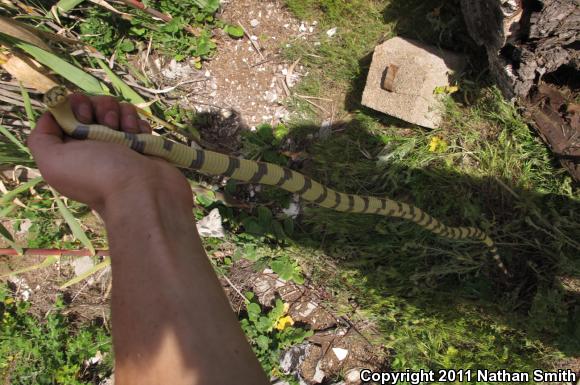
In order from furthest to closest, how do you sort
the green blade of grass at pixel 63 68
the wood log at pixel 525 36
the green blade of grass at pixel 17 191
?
the green blade of grass at pixel 17 191 < the green blade of grass at pixel 63 68 < the wood log at pixel 525 36

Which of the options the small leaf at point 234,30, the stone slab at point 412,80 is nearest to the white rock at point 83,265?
the small leaf at point 234,30

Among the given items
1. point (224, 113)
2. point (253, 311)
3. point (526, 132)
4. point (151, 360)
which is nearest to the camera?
point (151, 360)

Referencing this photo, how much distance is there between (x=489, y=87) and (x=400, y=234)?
3.42 feet

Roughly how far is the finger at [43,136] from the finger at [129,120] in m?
0.25

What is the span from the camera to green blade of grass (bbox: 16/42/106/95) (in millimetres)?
2303

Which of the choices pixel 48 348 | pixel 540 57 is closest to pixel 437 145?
pixel 540 57

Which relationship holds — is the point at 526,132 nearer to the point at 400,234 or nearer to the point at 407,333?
the point at 400,234

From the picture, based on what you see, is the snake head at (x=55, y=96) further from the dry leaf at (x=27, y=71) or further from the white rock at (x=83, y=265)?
the white rock at (x=83, y=265)

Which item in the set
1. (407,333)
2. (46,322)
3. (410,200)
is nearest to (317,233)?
(410,200)

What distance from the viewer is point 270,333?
288cm

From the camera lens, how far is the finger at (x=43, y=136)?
160 centimetres

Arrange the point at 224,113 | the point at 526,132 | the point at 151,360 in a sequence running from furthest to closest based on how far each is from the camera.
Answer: the point at 224,113
the point at 526,132
the point at 151,360

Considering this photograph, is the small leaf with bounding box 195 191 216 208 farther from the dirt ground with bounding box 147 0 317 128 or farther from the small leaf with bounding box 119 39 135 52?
the small leaf with bounding box 119 39 135 52

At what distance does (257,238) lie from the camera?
2.91m
